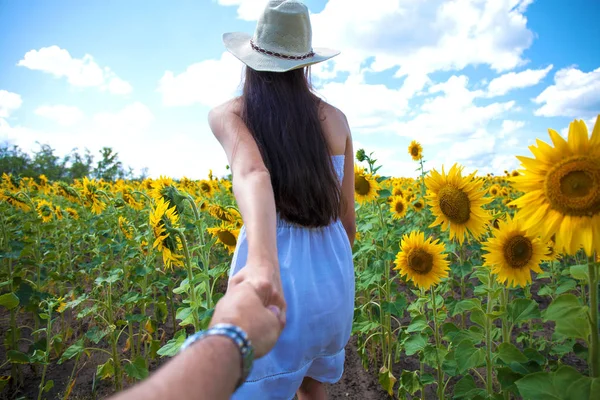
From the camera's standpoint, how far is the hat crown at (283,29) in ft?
5.35

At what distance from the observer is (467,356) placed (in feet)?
5.70

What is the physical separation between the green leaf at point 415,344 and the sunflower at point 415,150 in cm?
Answer: 405

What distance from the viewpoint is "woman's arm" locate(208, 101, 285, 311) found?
2.60ft

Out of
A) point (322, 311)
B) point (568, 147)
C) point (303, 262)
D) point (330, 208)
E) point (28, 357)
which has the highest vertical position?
point (568, 147)

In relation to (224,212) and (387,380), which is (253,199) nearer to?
(224,212)

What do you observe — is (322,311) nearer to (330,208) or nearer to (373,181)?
(330,208)

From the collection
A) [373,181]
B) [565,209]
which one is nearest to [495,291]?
[565,209]

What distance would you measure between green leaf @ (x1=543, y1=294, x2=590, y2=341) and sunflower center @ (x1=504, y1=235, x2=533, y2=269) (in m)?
0.68

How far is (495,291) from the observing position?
179 centimetres

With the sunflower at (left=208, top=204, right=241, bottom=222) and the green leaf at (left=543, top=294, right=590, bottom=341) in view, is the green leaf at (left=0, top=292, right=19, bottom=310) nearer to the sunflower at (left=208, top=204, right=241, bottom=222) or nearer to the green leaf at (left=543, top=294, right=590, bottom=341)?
the sunflower at (left=208, top=204, right=241, bottom=222)

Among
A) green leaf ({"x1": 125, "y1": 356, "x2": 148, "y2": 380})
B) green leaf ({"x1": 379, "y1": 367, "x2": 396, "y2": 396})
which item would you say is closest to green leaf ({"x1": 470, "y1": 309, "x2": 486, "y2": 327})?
green leaf ({"x1": 379, "y1": 367, "x2": 396, "y2": 396})

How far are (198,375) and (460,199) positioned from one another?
1848 millimetres

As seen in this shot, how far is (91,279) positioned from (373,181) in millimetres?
3558

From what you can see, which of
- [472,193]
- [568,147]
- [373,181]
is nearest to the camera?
[568,147]
